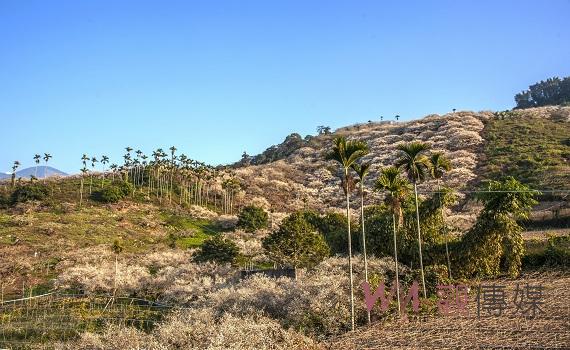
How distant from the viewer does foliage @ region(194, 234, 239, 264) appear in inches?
2108

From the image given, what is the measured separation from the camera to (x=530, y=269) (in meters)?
40.9

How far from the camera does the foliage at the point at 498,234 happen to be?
3875 centimetres

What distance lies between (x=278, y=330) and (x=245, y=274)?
1928cm

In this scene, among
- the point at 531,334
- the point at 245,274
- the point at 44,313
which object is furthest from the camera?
the point at 245,274

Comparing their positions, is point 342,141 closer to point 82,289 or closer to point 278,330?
point 278,330

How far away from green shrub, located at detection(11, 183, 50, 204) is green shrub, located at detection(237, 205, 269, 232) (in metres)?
36.2

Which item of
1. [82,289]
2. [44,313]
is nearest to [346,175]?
[44,313]

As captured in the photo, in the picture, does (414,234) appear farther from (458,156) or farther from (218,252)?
(458,156)

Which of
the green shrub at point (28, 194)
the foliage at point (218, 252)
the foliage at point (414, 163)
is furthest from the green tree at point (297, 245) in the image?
the green shrub at point (28, 194)

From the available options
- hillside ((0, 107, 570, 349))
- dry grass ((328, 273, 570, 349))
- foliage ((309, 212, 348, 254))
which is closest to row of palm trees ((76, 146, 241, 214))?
hillside ((0, 107, 570, 349))

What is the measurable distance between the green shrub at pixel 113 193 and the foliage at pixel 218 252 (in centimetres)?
4335

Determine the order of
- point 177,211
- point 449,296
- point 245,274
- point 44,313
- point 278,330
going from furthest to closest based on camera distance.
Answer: point 177,211 < point 245,274 < point 44,313 < point 449,296 < point 278,330

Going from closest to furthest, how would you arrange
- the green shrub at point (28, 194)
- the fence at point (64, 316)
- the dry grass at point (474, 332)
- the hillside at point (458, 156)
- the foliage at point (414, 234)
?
the dry grass at point (474, 332) → the fence at point (64, 316) → the foliage at point (414, 234) → the green shrub at point (28, 194) → the hillside at point (458, 156)

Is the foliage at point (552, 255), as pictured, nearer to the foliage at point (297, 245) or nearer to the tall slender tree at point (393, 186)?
the tall slender tree at point (393, 186)
